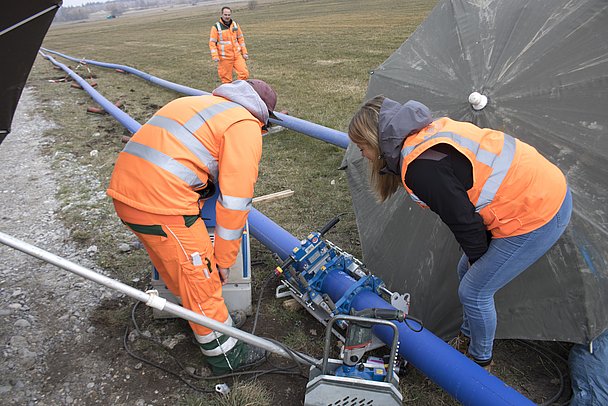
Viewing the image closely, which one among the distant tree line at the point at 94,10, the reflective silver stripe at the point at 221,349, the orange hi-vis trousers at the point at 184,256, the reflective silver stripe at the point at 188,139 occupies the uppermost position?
the reflective silver stripe at the point at 188,139

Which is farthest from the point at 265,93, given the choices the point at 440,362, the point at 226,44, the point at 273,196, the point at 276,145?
the point at 226,44

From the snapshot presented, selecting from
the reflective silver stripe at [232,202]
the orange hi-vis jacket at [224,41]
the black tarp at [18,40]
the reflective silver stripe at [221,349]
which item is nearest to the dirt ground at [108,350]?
the reflective silver stripe at [221,349]

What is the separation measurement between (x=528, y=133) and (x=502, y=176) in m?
1.00

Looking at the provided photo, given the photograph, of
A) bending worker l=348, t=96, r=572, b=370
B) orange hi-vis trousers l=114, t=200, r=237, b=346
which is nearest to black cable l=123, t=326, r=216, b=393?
orange hi-vis trousers l=114, t=200, r=237, b=346

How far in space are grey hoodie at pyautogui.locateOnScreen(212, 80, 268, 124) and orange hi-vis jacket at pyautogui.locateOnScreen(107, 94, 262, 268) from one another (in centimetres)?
8

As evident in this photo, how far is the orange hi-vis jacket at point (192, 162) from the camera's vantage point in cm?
263

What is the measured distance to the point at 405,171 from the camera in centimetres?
231

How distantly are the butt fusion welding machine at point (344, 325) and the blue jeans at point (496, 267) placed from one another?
0.48 metres

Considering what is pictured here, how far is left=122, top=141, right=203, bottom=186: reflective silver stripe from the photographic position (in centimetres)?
263

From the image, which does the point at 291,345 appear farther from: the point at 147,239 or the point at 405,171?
the point at 405,171

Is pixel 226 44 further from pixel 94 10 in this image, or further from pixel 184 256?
pixel 94 10

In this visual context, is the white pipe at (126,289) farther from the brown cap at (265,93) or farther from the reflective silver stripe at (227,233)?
the brown cap at (265,93)

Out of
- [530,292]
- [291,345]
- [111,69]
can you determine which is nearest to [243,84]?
[291,345]

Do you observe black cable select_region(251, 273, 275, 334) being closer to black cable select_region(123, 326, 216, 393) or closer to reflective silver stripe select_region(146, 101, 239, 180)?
black cable select_region(123, 326, 216, 393)
